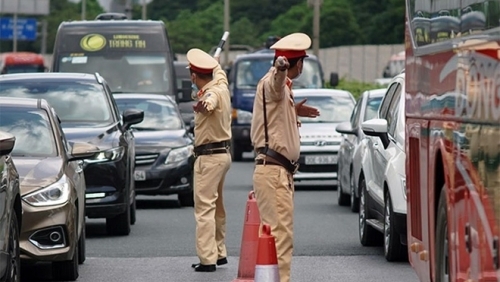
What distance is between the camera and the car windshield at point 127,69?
97.3ft

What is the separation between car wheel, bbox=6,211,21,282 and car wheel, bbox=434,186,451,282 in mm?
2759

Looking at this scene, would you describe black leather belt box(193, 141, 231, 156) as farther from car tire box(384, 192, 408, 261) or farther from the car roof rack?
the car roof rack

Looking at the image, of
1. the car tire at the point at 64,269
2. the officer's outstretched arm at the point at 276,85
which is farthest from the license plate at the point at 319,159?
the officer's outstretched arm at the point at 276,85

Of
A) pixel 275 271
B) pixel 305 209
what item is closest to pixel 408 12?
pixel 275 271

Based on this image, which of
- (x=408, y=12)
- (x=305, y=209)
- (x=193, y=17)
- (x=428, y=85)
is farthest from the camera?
(x=193, y=17)

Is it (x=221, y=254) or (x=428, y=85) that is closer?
(x=428, y=85)

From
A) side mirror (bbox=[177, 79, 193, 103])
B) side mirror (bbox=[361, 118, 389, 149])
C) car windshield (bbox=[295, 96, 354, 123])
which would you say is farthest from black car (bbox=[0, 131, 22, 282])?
side mirror (bbox=[177, 79, 193, 103])

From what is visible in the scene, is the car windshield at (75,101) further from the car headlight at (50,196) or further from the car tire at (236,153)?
the car tire at (236,153)

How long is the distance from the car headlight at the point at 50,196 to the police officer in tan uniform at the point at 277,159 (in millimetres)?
2212

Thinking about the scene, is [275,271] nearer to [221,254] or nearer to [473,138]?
[473,138]

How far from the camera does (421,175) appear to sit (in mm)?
9859

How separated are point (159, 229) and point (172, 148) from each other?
143 inches

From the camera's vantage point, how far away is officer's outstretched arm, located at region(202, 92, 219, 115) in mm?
13273

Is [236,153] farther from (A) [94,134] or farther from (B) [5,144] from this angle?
(B) [5,144]
